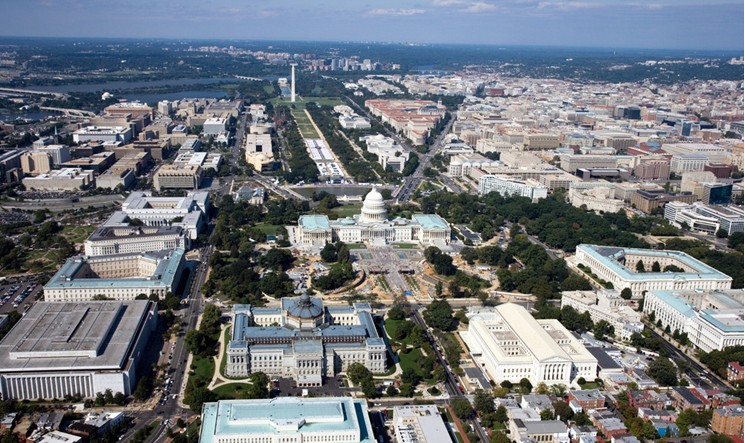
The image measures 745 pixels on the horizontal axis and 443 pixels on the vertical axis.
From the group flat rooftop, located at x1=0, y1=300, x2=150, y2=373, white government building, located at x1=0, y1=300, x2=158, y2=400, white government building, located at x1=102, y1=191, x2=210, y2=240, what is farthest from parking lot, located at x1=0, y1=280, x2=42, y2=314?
white government building, located at x1=102, y1=191, x2=210, y2=240

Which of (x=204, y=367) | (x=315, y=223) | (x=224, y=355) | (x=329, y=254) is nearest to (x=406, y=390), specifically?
(x=224, y=355)

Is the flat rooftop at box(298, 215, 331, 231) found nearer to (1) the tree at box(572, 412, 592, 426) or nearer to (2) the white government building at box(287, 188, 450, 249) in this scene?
(2) the white government building at box(287, 188, 450, 249)

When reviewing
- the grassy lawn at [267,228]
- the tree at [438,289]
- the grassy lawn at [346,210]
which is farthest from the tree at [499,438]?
the grassy lawn at [346,210]

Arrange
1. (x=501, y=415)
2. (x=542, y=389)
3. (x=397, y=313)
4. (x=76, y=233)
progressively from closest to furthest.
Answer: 1. (x=501, y=415)
2. (x=542, y=389)
3. (x=397, y=313)
4. (x=76, y=233)

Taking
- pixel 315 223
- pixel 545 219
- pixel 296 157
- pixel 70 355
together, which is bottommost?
pixel 545 219

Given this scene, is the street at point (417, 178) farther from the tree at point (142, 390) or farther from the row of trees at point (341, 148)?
the tree at point (142, 390)

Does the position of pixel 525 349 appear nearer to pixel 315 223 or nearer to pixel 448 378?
pixel 448 378

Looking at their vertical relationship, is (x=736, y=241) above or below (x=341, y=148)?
below
